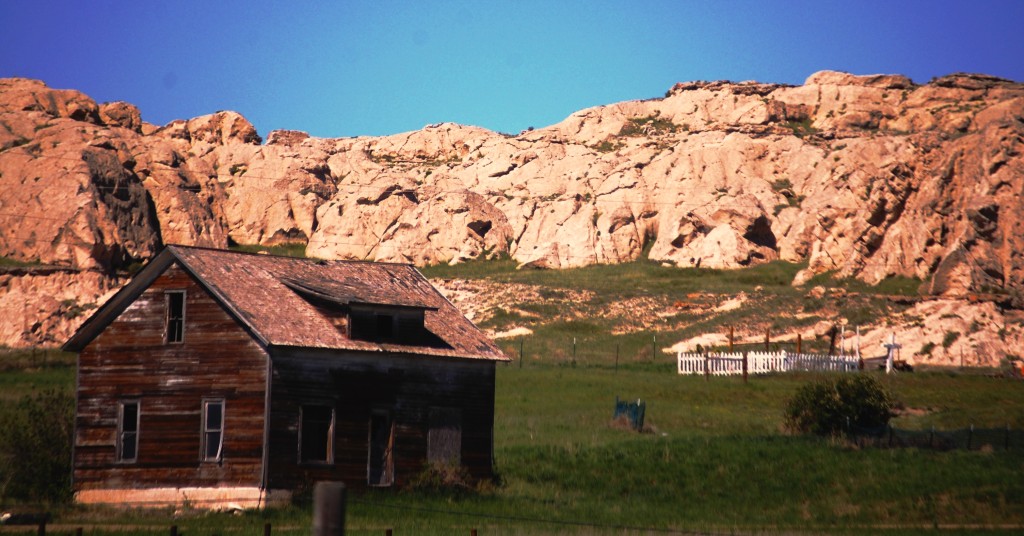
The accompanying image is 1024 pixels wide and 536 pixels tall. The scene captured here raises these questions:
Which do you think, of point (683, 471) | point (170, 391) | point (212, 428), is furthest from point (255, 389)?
point (683, 471)

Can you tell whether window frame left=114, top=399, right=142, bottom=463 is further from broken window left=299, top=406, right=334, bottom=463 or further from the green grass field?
broken window left=299, top=406, right=334, bottom=463

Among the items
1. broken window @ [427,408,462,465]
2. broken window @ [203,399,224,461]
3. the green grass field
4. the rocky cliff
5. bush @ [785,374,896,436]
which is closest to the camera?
the green grass field

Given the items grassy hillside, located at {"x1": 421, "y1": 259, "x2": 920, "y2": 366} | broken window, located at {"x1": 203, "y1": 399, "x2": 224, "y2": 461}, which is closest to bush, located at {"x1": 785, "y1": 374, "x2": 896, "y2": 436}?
broken window, located at {"x1": 203, "y1": 399, "x2": 224, "y2": 461}

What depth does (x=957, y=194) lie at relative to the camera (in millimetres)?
78438

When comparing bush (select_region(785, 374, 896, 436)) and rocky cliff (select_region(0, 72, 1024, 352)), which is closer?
bush (select_region(785, 374, 896, 436))

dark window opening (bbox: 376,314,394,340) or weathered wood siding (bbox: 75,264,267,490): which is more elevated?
dark window opening (bbox: 376,314,394,340)

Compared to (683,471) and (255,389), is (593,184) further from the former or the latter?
(255,389)

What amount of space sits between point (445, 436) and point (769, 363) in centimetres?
2572

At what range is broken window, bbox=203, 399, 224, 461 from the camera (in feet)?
92.1

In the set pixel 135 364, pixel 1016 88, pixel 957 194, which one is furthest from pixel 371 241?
pixel 135 364

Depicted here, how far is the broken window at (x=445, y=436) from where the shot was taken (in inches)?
1203

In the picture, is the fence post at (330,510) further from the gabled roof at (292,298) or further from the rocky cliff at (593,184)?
the rocky cliff at (593,184)

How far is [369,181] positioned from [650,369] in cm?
6318

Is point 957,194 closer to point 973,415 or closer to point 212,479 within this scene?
point 973,415
